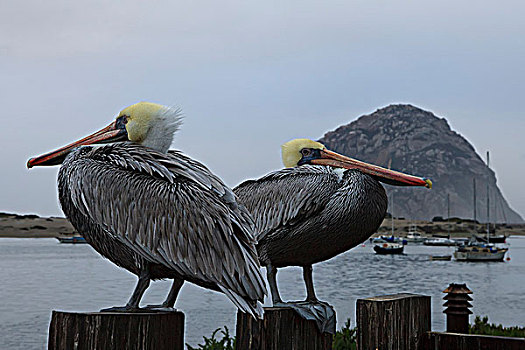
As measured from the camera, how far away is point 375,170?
465 cm

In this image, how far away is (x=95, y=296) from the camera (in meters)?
32.2

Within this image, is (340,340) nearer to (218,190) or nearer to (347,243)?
(347,243)

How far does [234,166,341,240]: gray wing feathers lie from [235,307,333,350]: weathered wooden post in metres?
0.97

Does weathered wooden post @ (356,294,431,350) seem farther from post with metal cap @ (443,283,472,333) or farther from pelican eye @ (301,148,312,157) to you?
pelican eye @ (301,148,312,157)

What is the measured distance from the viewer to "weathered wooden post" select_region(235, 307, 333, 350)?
3.37m

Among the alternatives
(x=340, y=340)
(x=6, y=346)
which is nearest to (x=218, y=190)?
(x=340, y=340)

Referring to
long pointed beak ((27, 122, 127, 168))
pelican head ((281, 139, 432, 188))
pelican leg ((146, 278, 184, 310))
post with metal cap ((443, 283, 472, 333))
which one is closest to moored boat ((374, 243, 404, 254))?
post with metal cap ((443, 283, 472, 333))

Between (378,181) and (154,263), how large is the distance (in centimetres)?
195

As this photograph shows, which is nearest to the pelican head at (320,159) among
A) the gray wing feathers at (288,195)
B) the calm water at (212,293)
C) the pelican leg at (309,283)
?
the gray wing feathers at (288,195)

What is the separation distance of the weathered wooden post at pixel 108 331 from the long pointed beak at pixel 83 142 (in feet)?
3.80

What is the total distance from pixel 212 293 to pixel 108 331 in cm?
2992

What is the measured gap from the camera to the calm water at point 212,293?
73.2 ft

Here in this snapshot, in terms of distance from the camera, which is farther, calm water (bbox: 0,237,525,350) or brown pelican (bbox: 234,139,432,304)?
calm water (bbox: 0,237,525,350)

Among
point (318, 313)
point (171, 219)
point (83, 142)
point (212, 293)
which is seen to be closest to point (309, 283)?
point (318, 313)
